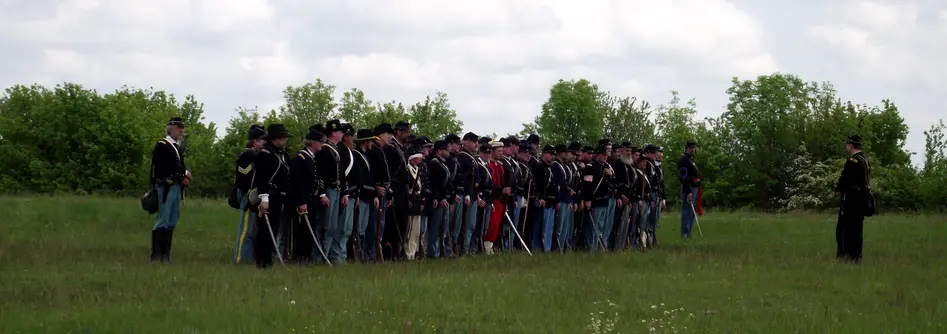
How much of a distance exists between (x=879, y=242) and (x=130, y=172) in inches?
1945

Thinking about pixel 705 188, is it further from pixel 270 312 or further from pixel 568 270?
pixel 270 312

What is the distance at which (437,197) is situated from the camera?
1866cm

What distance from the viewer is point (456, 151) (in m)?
19.5

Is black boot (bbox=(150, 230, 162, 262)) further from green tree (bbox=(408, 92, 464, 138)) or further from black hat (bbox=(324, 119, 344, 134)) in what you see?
green tree (bbox=(408, 92, 464, 138))

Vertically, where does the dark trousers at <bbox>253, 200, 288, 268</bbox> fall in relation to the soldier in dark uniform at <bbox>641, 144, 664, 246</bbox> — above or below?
below

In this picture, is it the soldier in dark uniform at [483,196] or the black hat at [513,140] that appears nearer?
the soldier in dark uniform at [483,196]

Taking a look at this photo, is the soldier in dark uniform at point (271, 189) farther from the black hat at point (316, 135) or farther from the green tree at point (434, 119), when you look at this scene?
the green tree at point (434, 119)

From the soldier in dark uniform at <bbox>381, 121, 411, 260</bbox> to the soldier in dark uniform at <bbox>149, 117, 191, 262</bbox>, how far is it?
3137 millimetres

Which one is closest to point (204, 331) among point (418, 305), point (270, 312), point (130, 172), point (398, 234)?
point (270, 312)

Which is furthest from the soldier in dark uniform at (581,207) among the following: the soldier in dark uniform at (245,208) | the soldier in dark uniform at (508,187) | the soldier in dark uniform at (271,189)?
the soldier in dark uniform at (271,189)

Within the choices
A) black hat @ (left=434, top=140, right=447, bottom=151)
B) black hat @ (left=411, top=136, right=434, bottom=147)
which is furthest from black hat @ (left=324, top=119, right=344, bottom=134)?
black hat @ (left=434, top=140, right=447, bottom=151)

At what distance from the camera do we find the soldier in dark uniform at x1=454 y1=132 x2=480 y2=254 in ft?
63.6

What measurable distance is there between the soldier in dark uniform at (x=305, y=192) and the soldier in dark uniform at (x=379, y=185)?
1.00 metres

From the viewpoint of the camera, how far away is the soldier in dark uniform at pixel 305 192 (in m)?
15.8
